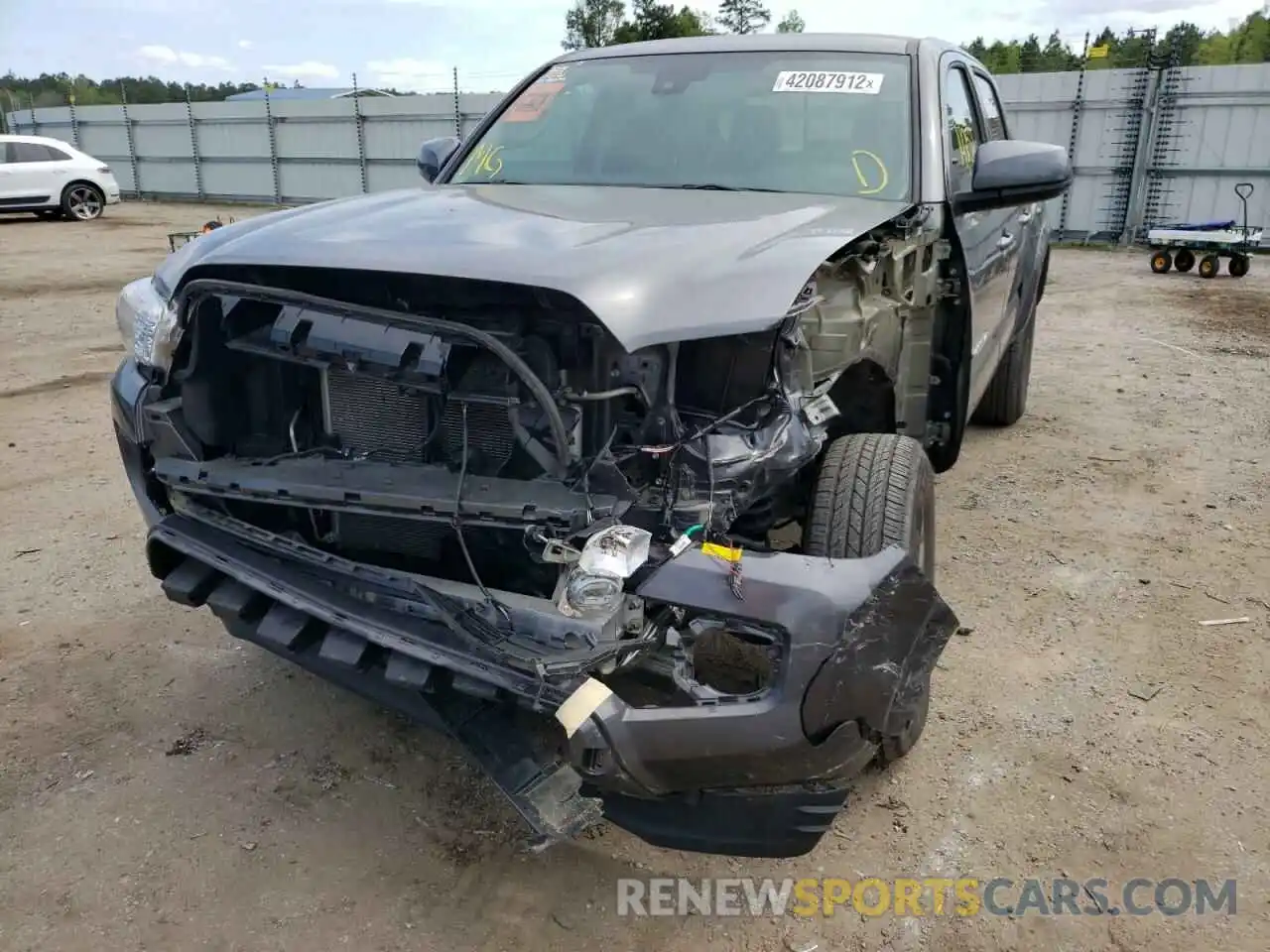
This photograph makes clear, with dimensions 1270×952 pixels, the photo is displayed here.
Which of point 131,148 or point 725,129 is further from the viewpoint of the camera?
point 131,148

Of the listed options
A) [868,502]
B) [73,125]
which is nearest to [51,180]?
[73,125]

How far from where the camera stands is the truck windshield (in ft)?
10.3

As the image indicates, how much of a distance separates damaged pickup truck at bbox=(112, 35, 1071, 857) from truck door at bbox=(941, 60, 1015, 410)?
379 mm

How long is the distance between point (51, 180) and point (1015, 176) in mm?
19283

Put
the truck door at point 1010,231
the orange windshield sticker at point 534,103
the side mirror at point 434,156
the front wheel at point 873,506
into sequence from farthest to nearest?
the truck door at point 1010,231 < the side mirror at point 434,156 < the orange windshield sticker at point 534,103 < the front wheel at point 873,506

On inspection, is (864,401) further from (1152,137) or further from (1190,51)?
(1190,51)

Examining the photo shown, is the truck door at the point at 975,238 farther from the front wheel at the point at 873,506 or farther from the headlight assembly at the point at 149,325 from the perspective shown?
the headlight assembly at the point at 149,325

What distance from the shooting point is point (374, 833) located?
242cm

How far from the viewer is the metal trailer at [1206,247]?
1174cm

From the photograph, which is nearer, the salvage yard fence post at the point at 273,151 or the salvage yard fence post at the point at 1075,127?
the salvage yard fence post at the point at 1075,127

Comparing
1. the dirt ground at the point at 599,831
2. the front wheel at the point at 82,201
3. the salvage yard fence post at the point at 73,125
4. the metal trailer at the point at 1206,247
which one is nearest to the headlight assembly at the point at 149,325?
the dirt ground at the point at 599,831

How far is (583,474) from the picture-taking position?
2.04m
